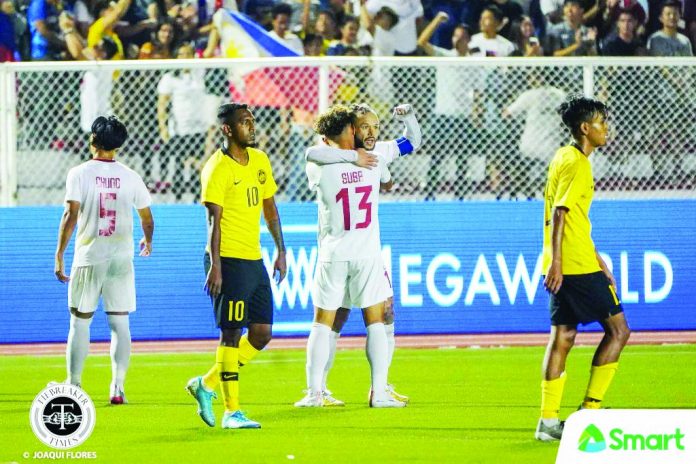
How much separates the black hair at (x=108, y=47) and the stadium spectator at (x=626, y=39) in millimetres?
6037

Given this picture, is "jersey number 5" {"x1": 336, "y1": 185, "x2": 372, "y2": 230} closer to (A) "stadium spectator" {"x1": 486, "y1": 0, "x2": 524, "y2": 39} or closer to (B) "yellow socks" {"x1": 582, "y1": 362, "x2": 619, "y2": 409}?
(B) "yellow socks" {"x1": 582, "y1": 362, "x2": 619, "y2": 409}

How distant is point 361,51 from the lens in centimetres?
1683

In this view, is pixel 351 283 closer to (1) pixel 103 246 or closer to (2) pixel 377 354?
(2) pixel 377 354

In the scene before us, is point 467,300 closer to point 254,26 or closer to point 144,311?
point 144,311

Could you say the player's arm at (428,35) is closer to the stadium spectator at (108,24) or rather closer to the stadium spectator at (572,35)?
the stadium spectator at (572,35)

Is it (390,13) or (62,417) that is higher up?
(390,13)

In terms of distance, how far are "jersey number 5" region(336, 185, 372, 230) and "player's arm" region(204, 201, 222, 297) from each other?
123 cm

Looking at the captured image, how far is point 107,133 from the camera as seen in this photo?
33.7 feet

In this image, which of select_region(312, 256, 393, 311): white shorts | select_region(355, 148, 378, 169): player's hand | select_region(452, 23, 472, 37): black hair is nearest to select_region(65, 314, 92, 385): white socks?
select_region(312, 256, 393, 311): white shorts

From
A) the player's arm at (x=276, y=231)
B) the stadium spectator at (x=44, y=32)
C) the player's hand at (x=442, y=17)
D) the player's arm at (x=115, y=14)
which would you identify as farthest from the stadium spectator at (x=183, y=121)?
the player's arm at (x=276, y=231)

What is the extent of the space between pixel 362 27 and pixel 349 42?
403mm

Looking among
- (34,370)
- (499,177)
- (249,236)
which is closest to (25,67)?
(34,370)

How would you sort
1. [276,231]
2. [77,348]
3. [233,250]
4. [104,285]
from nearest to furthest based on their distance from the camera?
[233,250]
[276,231]
[77,348]
[104,285]

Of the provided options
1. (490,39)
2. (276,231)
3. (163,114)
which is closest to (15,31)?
(163,114)
